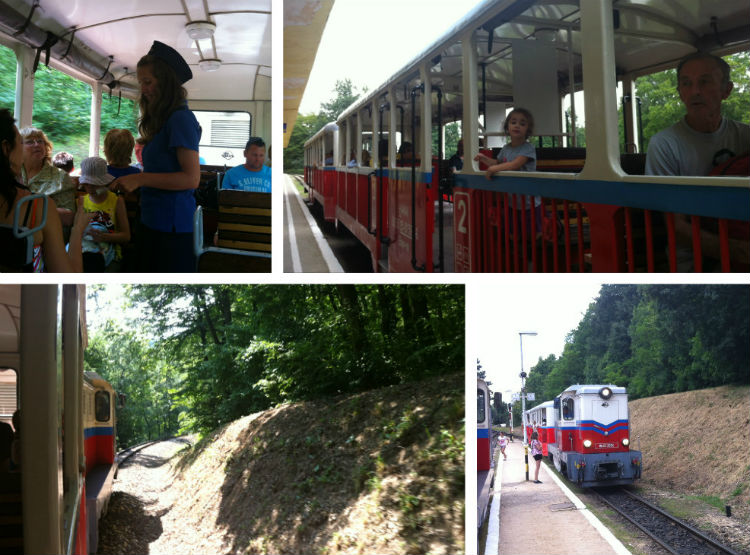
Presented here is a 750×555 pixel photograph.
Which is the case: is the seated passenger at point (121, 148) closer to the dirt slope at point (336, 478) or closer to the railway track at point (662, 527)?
the dirt slope at point (336, 478)

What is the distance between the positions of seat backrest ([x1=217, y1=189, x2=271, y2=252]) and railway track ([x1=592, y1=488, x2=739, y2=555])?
183cm

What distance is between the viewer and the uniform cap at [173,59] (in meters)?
2.55

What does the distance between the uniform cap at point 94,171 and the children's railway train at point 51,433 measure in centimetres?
44

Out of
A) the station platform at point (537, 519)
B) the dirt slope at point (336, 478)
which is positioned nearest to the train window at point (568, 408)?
the station platform at point (537, 519)

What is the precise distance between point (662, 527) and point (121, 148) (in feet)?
9.68

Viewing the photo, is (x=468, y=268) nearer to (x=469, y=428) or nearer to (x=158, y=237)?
(x=469, y=428)

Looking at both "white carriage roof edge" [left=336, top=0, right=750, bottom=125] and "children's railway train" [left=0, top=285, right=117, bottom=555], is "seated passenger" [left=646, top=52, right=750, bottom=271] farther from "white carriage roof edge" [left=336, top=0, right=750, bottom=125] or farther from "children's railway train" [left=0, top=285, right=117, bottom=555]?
"children's railway train" [left=0, top=285, right=117, bottom=555]

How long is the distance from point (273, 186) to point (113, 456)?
1556 millimetres

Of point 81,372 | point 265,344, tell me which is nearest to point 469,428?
point 265,344

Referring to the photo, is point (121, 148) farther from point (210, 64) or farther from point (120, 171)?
point (210, 64)

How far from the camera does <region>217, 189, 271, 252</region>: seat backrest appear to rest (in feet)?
9.34

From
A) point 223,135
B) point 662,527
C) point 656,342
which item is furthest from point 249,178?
point 662,527

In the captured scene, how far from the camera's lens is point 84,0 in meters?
2.54

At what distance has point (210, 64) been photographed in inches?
108
